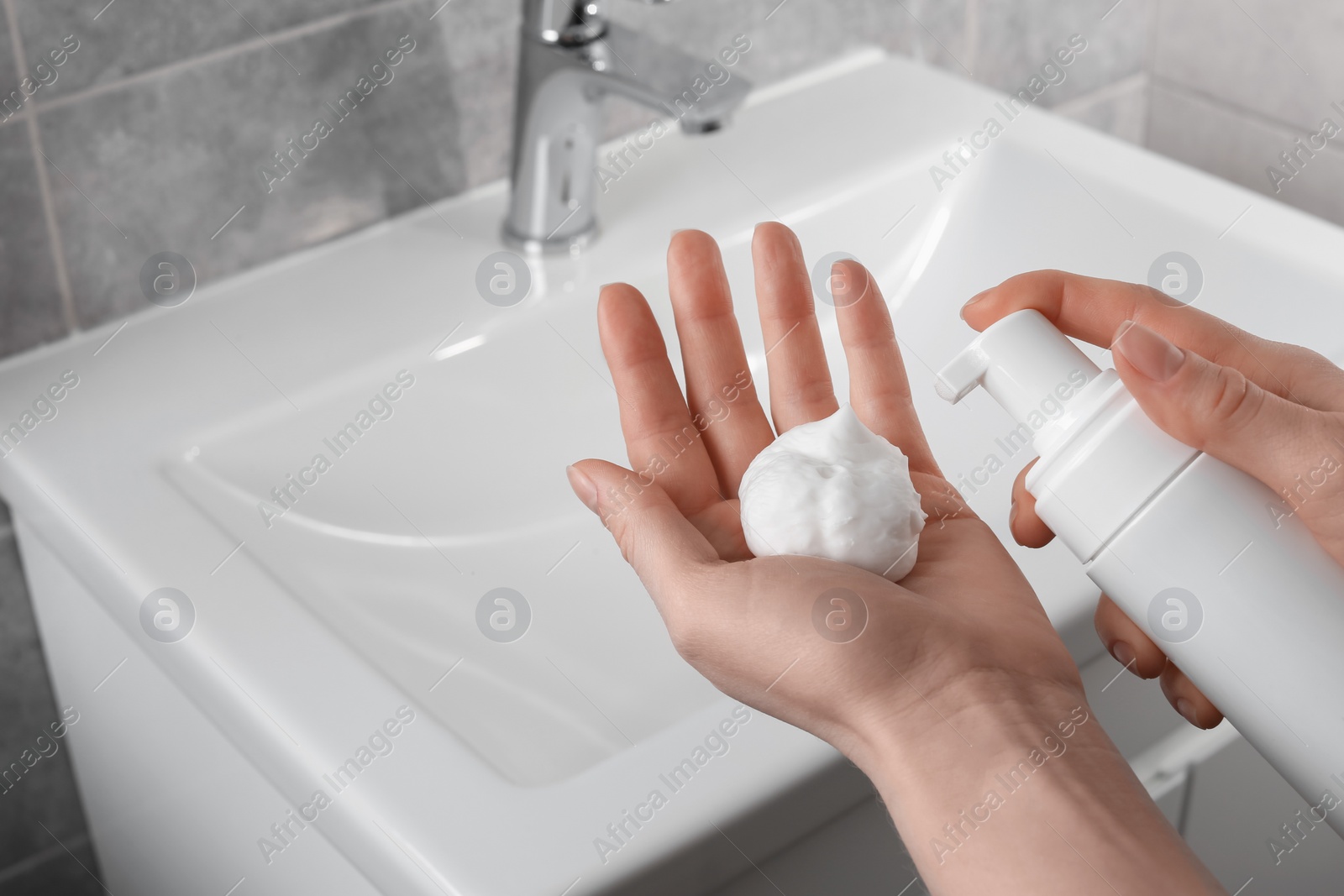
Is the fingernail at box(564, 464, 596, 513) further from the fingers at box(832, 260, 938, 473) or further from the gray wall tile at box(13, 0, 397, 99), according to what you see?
the gray wall tile at box(13, 0, 397, 99)

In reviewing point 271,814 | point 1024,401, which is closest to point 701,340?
point 1024,401

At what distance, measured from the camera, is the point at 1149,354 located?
1.33ft

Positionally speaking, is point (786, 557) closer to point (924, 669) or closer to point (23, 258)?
point (924, 669)

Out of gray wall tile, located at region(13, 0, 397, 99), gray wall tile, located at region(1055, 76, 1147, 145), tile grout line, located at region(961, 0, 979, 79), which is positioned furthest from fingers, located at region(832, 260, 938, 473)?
gray wall tile, located at region(1055, 76, 1147, 145)

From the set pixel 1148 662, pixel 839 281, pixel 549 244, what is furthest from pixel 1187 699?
pixel 549 244

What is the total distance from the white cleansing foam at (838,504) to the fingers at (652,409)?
0.05 m

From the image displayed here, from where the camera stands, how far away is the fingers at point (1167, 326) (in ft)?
1.68

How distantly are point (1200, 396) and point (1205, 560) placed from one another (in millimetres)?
56

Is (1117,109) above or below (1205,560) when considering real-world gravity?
below

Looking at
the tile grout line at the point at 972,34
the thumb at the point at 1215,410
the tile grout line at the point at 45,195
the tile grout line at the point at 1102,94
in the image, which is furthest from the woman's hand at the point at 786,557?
the tile grout line at the point at 1102,94

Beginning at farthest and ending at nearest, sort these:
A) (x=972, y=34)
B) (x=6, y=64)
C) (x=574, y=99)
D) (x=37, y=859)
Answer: (x=972, y=34)
(x=37, y=859)
(x=574, y=99)
(x=6, y=64)

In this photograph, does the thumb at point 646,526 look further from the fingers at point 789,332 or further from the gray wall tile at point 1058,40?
the gray wall tile at point 1058,40

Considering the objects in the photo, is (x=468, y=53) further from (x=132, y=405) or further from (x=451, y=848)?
→ (x=451, y=848)

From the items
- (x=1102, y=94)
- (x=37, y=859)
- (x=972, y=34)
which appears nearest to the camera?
(x=37, y=859)
